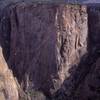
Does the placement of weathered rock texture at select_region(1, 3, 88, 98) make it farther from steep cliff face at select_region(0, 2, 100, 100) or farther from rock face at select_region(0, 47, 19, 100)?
rock face at select_region(0, 47, 19, 100)

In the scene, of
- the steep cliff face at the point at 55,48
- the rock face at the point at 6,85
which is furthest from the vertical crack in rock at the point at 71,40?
the rock face at the point at 6,85

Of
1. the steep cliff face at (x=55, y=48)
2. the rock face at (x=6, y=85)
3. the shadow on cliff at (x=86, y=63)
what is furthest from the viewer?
the steep cliff face at (x=55, y=48)

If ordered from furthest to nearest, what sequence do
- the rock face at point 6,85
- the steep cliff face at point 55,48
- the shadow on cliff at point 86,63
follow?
1. the steep cliff face at point 55,48
2. the shadow on cliff at point 86,63
3. the rock face at point 6,85

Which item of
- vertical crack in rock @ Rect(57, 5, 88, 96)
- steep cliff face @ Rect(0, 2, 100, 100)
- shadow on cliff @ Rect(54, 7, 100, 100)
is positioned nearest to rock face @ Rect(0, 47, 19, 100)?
Answer: steep cliff face @ Rect(0, 2, 100, 100)

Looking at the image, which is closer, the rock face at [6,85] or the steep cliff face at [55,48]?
the rock face at [6,85]

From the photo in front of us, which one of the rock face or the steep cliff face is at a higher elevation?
the rock face

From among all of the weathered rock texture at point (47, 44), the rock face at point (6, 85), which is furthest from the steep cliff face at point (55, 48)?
Answer: the rock face at point (6, 85)

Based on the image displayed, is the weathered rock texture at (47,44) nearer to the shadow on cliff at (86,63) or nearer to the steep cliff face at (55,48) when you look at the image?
the steep cliff face at (55,48)

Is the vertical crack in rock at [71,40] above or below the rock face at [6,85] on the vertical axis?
below

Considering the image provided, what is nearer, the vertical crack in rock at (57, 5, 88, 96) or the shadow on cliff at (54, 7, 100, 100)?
the shadow on cliff at (54, 7, 100, 100)
